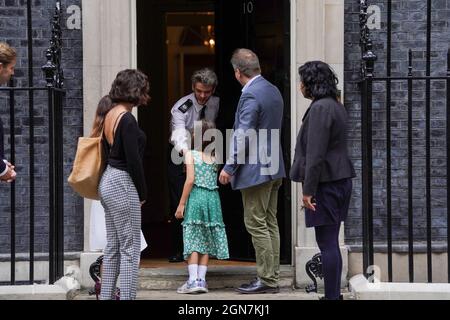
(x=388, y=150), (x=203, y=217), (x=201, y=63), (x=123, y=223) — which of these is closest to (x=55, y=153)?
(x=123, y=223)

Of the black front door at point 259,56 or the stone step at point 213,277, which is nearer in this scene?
the stone step at point 213,277

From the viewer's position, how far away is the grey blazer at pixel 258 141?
24.9 ft

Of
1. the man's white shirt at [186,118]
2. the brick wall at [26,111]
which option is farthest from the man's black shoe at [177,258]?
the brick wall at [26,111]

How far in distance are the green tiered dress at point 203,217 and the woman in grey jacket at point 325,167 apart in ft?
4.03

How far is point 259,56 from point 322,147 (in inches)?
86.9

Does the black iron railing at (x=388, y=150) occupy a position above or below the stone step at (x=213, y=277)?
above

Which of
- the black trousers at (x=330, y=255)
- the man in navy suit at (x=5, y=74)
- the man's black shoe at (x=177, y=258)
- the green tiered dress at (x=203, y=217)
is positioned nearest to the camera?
the man in navy suit at (x=5, y=74)

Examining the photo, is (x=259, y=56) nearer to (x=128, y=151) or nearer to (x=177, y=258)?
(x=177, y=258)

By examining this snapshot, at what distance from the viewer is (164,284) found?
330 inches

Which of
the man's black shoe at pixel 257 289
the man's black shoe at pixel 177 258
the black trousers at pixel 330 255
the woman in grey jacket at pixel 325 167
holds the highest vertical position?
the woman in grey jacket at pixel 325 167

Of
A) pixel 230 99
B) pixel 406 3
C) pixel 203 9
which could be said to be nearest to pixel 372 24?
pixel 406 3

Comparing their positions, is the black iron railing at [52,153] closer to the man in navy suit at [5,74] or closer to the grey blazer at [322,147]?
the man in navy suit at [5,74]

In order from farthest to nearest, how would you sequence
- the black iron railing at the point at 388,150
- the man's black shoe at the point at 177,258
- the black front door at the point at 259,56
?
the man's black shoe at the point at 177,258 → the black front door at the point at 259,56 → the black iron railing at the point at 388,150

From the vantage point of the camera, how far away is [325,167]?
677 centimetres
